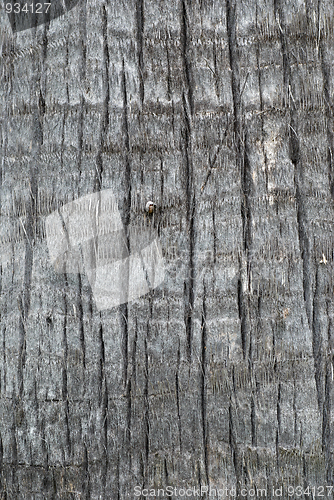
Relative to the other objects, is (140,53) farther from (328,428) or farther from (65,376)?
(328,428)

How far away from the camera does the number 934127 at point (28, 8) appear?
5.18ft

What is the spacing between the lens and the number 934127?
5.18ft

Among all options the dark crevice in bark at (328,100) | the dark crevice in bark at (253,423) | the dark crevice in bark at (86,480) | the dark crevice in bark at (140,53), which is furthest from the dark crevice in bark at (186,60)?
the dark crevice in bark at (86,480)

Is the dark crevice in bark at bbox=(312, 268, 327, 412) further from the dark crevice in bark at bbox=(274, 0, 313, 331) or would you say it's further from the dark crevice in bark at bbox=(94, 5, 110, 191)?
the dark crevice in bark at bbox=(94, 5, 110, 191)

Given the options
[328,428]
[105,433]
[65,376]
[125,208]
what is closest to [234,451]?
[328,428]

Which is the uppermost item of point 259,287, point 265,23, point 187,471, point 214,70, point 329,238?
point 265,23

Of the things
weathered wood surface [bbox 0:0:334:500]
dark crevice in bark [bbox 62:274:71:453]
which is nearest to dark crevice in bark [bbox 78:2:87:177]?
weathered wood surface [bbox 0:0:334:500]

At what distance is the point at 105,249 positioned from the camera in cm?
152

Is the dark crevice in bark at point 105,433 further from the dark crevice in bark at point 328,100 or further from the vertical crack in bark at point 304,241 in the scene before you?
the dark crevice in bark at point 328,100

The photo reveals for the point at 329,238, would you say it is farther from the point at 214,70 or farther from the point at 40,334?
the point at 40,334

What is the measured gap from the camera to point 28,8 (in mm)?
1601

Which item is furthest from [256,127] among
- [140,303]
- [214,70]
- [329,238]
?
[140,303]

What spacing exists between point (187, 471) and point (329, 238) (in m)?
0.95

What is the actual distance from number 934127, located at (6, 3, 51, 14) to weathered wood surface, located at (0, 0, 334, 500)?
11cm
